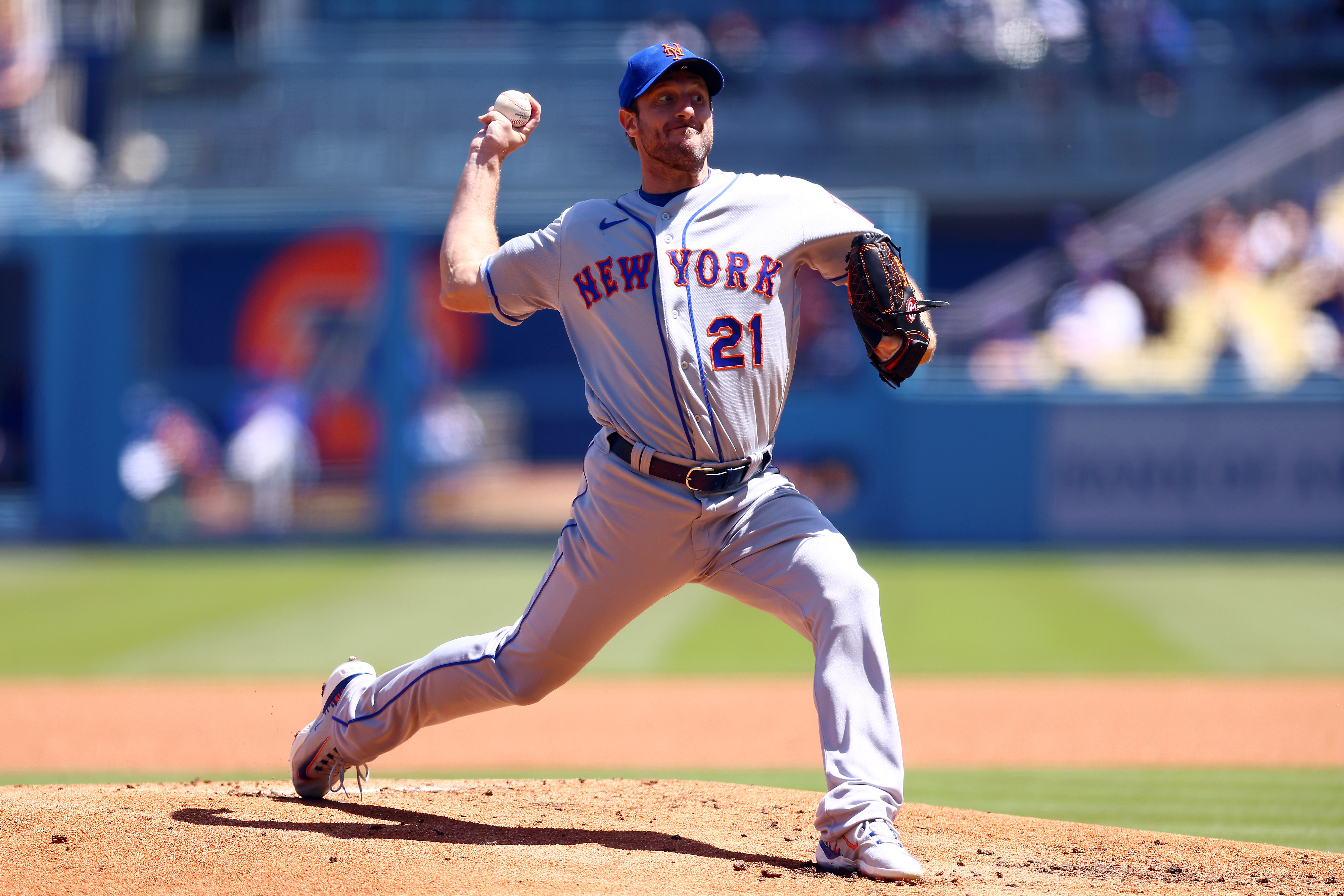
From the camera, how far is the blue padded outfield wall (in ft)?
40.8

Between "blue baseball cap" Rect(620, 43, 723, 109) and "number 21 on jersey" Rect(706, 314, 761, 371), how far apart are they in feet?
1.66

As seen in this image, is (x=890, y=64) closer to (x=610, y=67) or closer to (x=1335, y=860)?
(x=610, y=67)

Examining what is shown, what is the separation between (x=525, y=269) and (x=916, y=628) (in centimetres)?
567

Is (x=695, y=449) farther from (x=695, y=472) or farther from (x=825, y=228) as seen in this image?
(x=825, y=228)

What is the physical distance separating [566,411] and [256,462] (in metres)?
5.59

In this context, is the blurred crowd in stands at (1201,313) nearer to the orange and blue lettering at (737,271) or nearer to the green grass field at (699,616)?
the green grass field at (699,616)

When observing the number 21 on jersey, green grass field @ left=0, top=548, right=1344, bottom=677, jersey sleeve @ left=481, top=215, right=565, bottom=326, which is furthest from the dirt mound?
green grass field @ left=0, top=548, right=1344, bottom=677

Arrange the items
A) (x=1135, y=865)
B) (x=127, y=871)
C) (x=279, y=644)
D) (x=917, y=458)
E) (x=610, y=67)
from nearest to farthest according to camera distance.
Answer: (x=127, y=871) → (x=1135, y=865) → (x=279, y=644) → (x=917, y=458) → (x=610, y=67)

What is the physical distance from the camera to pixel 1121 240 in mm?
14328

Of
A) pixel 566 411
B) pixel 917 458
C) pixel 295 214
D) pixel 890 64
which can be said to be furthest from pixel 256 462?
pixel 890 64

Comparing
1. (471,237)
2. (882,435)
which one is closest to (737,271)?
(471,237)

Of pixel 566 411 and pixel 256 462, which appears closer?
pixel 256 462

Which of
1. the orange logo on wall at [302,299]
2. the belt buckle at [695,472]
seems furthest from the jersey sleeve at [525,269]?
the orange logo on wall at [302,299]

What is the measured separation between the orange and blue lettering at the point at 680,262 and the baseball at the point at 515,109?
59 centimetres
